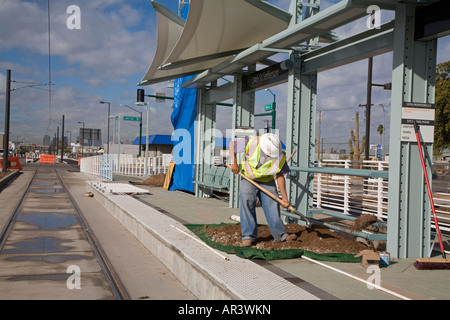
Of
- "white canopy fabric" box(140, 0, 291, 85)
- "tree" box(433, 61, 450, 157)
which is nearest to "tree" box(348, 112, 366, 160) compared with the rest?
"tree" box(433, 61, 450, 157)

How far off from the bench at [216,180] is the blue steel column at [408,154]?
772cm

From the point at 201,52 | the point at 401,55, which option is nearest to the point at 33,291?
the point at 401,55

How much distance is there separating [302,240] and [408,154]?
6.38ft

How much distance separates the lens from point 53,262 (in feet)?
23.0

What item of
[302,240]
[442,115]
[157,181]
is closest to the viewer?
[302,240]

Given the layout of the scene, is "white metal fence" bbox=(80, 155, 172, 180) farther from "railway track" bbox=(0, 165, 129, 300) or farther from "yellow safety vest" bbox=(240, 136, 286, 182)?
"yellow safety vest" bbox=(240, 136, 286, 182)

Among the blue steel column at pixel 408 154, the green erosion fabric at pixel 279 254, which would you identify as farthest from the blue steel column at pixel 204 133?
the blue steel column at pixel 408 154

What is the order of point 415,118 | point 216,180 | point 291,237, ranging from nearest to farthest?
point 415,118
point 291,237
point 216,180

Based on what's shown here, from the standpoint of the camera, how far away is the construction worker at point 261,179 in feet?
21.8

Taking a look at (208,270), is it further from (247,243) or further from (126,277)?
(126,277)

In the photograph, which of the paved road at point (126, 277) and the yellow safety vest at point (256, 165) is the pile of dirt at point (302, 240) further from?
the paved road at point (126, 277)

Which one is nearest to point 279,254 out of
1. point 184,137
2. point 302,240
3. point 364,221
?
point 302,240

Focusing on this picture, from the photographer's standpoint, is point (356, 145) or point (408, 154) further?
point (356, 145)
